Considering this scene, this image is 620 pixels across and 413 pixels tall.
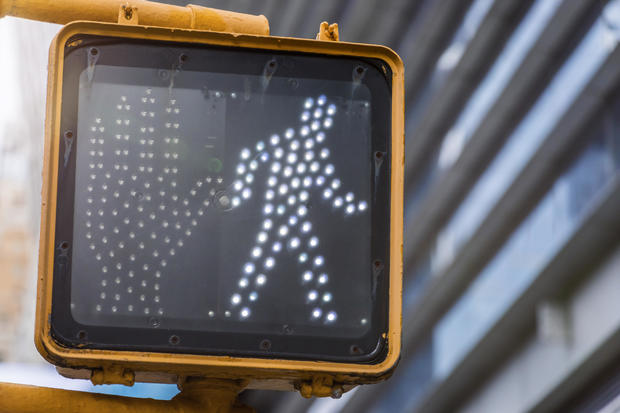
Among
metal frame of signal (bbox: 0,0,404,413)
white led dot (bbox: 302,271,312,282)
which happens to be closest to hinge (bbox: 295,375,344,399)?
metal frame of signal (bbox: 0,0,404,413)

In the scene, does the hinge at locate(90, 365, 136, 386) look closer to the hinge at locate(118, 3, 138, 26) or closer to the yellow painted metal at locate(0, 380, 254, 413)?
the yellow painted metal at locate(0, 380, 254, 413)

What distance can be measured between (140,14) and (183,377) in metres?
0.50

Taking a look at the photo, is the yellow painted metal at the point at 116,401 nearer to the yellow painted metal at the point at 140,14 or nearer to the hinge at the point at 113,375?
the hinge at the point at 113,375

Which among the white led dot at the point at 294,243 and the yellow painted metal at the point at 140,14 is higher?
the yellow painted metal at the point at 140,14

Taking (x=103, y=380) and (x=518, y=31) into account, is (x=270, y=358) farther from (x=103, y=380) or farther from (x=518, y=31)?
(x=518, y=31)

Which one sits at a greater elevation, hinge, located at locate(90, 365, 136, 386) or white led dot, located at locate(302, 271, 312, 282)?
white led dot, located at locate(302, 271, 312, 282)

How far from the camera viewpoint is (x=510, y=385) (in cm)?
475

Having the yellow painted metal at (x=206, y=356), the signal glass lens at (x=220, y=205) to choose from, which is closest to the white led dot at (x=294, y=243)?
the signal glass lens at (x=220, y=205)

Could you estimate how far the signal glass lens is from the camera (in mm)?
1193

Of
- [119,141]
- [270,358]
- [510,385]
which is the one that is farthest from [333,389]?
[510,385]

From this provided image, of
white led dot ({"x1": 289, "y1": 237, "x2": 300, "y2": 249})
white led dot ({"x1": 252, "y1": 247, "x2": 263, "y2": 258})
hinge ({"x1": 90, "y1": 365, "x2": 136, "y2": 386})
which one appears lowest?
hinge ({"x1": 90, "y1": 365, "x2": 136, "y2": 386})

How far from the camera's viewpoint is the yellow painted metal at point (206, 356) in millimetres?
1176

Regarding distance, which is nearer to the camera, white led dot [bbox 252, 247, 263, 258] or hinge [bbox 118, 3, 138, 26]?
white led dot [bbox 252, 247, 263, 258]

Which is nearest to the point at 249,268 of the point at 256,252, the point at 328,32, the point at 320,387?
the point at 256,252
